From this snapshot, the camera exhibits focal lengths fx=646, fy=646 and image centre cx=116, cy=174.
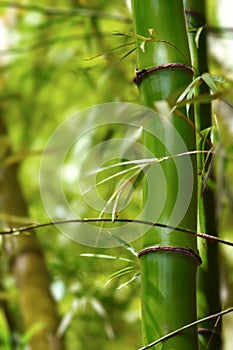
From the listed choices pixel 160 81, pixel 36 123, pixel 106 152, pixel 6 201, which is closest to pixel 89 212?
pixel 6 201

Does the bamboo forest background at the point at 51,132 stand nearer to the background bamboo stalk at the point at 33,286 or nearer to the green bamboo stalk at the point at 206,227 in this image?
the background bamboo stalk at the point at 33,286

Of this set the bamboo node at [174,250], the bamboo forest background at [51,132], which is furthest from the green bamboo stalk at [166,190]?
the bamboo forest background at [51,132]

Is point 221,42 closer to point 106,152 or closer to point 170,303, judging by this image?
point 106,152

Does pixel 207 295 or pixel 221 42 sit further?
pixel 221 42

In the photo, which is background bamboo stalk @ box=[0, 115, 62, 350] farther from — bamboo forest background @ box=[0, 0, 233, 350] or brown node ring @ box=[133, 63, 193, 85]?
brown node ring @ box=[133, 63, 193, 85]

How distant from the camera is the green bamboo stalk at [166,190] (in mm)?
375

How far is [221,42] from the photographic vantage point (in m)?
1.04

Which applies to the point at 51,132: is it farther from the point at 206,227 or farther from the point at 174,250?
the point at 174,250

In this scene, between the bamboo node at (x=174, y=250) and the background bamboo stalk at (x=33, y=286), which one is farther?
the background bamboo stalk at (x=33, y=286)

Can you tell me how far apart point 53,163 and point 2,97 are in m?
0.17

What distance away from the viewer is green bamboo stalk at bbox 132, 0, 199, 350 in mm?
375

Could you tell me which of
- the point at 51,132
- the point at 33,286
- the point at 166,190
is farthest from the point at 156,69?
the point at 51,132

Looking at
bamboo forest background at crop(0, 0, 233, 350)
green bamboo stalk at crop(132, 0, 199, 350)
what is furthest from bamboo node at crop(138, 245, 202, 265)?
bamboo forest background at crop(0, 0, 233, 350)

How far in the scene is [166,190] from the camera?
38cm
